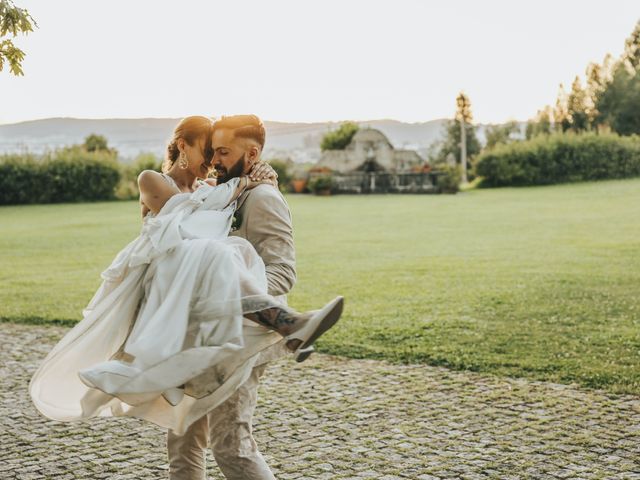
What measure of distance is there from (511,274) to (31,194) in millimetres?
35663

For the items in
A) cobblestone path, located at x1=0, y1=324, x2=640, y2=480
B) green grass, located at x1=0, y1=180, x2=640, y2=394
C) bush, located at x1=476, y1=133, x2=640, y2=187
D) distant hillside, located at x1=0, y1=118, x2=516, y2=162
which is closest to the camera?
cobblestone path, located at x1=0, y1=324, x2=640, y2=480

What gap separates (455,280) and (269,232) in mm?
12041

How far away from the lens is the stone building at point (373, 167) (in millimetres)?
49344

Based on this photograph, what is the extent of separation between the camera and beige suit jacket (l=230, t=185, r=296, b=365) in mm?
3986

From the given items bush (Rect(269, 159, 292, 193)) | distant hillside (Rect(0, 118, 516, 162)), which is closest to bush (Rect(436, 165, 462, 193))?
bush (Rect(269, 159, 292, 193))

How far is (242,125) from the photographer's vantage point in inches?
157

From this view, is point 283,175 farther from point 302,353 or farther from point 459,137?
point 302,353

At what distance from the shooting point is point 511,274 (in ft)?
53.9

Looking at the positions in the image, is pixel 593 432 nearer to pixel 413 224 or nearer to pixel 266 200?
pixel 266 200

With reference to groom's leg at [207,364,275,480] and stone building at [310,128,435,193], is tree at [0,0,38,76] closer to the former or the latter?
groom's leg at [207,364,275,480]

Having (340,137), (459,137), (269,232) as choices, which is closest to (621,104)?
(459,137)

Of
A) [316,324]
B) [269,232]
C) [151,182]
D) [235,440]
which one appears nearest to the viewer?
[316,324]

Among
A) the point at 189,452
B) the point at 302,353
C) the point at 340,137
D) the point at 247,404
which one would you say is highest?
the point at 340,137

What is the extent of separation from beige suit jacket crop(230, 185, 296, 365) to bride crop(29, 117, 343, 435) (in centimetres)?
7
